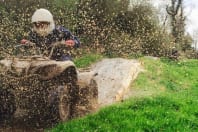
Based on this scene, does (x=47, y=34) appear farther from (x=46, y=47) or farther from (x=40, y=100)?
(x=40, y=100)

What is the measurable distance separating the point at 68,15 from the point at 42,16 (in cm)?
1089

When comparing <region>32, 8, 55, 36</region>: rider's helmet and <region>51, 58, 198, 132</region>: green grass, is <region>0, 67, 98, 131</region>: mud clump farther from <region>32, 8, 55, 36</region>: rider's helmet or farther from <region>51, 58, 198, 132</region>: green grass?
<region>32, 8, 55, 36</region>: rider's helmet

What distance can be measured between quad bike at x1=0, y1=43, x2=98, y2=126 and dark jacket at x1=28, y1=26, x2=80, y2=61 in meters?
0.32

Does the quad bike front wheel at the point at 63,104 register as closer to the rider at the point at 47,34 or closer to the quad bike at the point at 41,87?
the quad bike at the point at 41,87

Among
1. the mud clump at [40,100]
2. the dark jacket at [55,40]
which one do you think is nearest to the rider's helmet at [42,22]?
the dark jacket at [55,40]

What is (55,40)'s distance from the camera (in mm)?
11094

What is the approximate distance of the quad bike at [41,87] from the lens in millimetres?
9180

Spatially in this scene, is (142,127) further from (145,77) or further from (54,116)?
(145,77)

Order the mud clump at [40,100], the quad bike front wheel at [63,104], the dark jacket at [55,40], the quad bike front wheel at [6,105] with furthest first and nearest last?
1. the dark jacket at [55,40]
2. the quad bike front wheel at [6,105]
3. the quad bike front wheel at [63,104]
4. the mud clump at [40,100]

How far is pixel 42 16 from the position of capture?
35.6 feet

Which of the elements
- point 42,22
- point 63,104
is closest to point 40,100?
point 63,104

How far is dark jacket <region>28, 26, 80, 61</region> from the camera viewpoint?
10695mm

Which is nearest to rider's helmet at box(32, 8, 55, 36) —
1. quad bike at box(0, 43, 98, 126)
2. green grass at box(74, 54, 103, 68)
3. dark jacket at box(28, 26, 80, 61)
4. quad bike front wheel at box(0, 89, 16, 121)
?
dark jacket at box(28, 26, 80, 61)

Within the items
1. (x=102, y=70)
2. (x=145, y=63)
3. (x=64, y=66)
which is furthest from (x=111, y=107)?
(x=145, y=63)
